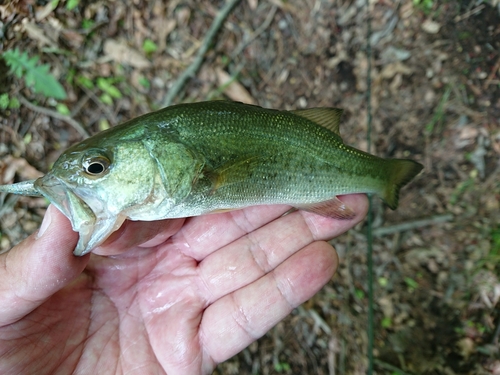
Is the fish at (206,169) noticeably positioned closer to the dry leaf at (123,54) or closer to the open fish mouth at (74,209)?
the open fish mouth at (74,209)

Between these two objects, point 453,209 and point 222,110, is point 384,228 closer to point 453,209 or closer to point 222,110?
point 453,209

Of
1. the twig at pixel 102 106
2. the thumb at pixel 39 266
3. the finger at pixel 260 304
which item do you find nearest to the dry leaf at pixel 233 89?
the twig at pixel 102 106

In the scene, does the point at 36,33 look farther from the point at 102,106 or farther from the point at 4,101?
the point at 102,106

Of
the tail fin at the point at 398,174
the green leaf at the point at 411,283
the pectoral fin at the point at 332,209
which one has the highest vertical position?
the tail fin at the point at 398,174

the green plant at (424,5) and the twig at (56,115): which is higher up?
the green plant at (424,5)

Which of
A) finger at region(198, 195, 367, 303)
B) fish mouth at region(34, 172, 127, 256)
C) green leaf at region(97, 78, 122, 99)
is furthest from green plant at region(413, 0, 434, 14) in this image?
fish mouth at region(34, 172, 127, 256)
